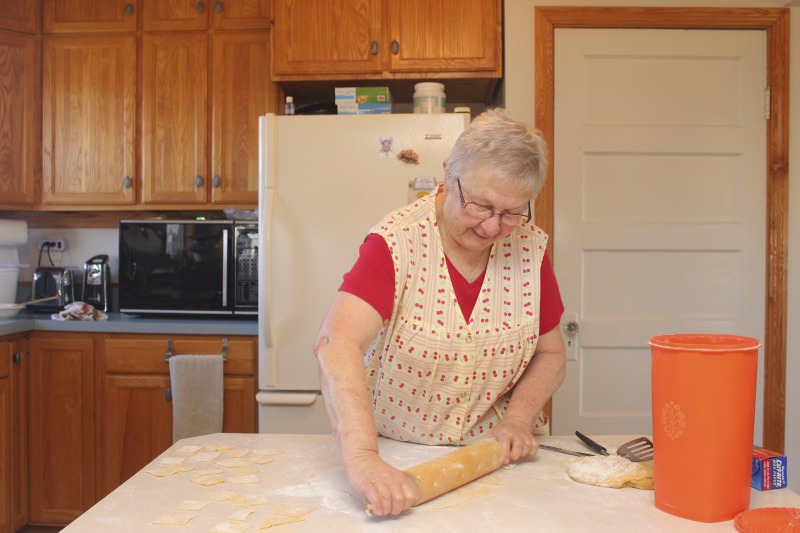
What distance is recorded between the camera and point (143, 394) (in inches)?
108

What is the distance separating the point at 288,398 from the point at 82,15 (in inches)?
77.6

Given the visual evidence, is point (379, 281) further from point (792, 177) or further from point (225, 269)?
point (792, 177)

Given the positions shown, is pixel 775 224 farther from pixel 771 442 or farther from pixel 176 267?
pixel 176 267

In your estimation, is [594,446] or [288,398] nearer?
[594,446]

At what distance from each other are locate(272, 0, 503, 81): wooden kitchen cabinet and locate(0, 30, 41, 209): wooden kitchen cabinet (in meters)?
1.19

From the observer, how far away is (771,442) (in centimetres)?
258

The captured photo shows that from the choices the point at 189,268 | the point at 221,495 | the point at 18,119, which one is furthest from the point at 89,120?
the point at 221,495

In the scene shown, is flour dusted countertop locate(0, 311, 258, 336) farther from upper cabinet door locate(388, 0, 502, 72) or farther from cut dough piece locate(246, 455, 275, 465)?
cut dough piece locate(246, 455, 275, 465)

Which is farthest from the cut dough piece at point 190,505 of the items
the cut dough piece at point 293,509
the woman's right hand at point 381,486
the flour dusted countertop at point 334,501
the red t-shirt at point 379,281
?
the red t-shirt at point 379,281

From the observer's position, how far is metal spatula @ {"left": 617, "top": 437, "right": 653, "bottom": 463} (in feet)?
3.98

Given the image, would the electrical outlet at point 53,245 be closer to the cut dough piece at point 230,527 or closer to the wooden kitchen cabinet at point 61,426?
the wooden kitchen cabinet at point 61,426

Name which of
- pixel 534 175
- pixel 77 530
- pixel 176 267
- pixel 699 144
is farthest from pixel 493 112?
pixel 176 267

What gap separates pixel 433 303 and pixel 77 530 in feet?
2.29

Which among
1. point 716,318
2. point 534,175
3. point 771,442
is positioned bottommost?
point 771,442
